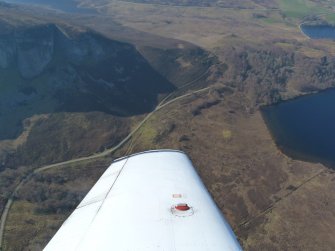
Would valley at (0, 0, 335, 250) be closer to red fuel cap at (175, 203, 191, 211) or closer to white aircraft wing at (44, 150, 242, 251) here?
white aircraft wing at (44, 150, 242, 251)

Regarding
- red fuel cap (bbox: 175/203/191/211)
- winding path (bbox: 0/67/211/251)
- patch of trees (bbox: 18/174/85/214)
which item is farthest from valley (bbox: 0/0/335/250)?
red fuel cap (bbox: 175/203/191/211)

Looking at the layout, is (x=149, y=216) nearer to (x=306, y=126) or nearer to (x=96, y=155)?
(x=96, y=155)

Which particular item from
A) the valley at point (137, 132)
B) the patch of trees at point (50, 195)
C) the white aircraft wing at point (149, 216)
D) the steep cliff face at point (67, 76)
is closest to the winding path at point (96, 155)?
the valley at point (137, 132)

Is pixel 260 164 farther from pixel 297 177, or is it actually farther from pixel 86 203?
pixel 86 203

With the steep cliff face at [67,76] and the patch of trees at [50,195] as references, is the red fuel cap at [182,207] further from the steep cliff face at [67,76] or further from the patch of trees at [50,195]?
the steep cliff face at [67,76]

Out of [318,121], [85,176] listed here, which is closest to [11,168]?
[85,176]
